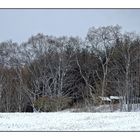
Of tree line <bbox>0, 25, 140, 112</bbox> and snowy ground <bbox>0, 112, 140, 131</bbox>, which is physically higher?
tree line <bbox>0, 25, 140, 112</bbox>

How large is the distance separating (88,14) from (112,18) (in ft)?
1.88

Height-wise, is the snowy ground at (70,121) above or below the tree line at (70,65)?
below

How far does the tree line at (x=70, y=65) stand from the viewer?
12828mm

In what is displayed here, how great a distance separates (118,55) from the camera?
42.3 ft

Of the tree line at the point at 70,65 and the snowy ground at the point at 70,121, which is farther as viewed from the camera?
the tree line at the point at 70,65

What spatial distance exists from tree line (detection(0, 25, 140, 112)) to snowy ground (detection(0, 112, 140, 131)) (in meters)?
0.43

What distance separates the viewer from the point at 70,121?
485 inches

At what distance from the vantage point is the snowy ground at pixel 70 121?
11938mm

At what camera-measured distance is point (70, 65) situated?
12.8 m

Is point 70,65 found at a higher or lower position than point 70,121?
higher

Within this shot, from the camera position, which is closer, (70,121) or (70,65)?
(70,121)

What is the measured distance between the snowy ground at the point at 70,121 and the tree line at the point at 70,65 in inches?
17.0

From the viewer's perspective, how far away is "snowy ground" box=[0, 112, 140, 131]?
11938 mm

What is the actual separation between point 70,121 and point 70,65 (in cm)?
135
